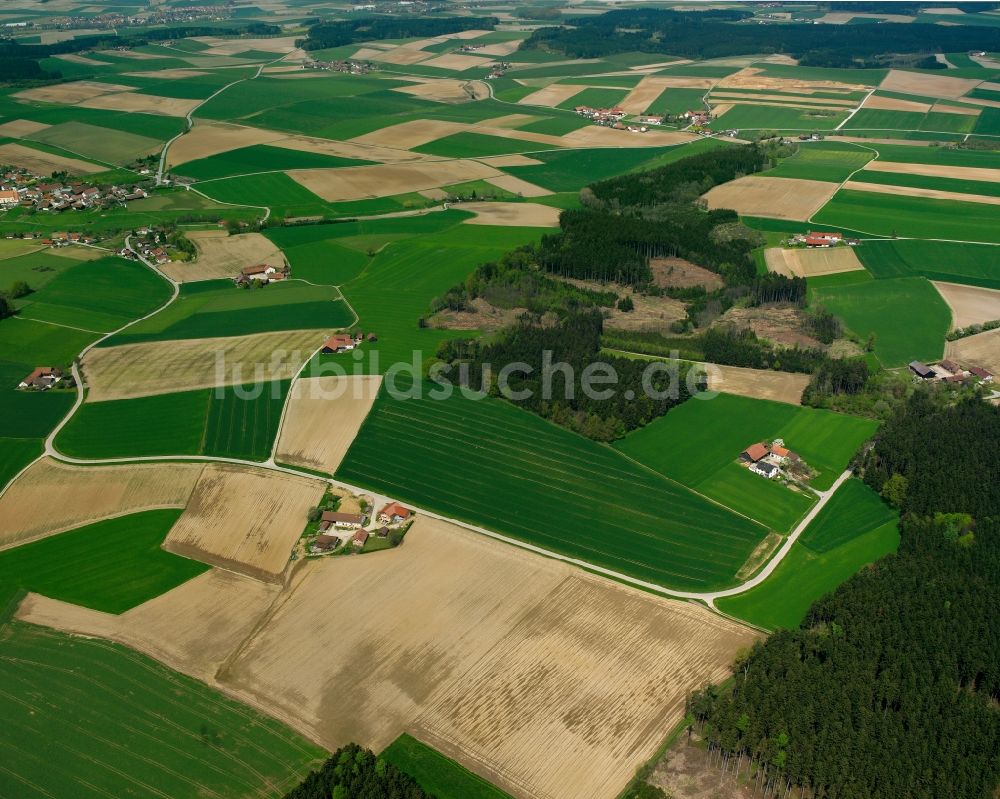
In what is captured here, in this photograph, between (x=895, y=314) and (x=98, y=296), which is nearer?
(x=895, y=314)

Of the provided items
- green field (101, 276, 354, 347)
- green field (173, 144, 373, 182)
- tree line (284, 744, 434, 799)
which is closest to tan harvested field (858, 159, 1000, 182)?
green field (173, 144, 373, 182)

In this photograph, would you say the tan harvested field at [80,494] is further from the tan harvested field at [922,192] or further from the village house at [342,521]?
the tan harvested field at [922,192]

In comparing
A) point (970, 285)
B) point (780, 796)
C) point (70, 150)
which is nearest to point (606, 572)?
point (780, 796)

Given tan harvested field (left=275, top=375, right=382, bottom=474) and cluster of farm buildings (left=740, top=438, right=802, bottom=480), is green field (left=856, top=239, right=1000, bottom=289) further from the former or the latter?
tan harvested field (left=275, top=375, right=382, bottom=474)

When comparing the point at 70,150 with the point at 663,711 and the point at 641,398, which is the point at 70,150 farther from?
the point at 663,711

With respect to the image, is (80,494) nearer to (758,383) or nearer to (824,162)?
(758,383)

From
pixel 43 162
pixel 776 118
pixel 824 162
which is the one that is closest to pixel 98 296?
pixel 43 162

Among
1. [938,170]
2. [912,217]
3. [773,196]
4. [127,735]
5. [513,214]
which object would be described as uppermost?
[127,735]

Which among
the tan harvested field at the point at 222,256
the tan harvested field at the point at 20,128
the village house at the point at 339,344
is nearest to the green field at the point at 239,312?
the tan harvested field at the point at 222,256
